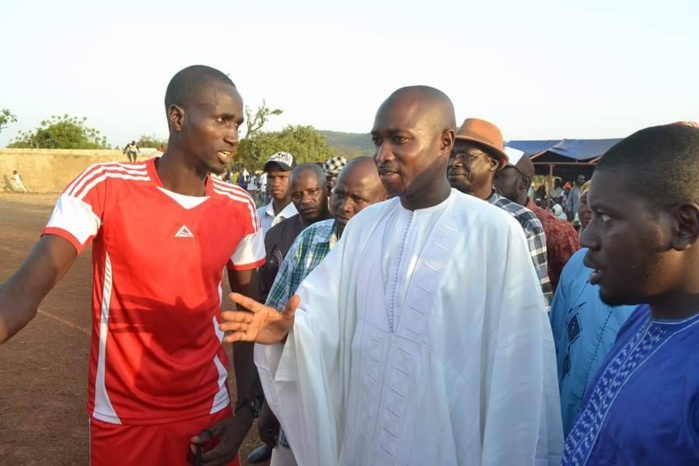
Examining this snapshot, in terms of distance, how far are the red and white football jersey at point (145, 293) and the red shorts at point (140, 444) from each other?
1.5 inches

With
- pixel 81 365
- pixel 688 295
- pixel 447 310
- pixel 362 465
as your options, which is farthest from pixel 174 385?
pixel 81 365

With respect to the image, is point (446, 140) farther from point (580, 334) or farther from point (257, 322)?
point (257, 322)

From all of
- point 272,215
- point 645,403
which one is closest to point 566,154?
point 272,215

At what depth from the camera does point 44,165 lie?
3800 centimetres

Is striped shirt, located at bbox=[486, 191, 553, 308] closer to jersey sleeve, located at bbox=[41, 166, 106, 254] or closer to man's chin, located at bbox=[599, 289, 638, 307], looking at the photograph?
man's chin, located at bbox=[599, 289, 638, 307]

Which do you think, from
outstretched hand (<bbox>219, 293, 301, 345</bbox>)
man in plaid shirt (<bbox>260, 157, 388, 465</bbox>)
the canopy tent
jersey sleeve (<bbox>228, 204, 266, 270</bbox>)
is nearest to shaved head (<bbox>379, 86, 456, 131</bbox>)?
jersey sleeve (<bbox>228, 204, 266, 270</bbox>)

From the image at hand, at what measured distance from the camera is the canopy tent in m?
22.6

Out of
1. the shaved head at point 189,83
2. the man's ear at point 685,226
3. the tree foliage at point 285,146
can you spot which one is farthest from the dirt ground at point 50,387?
the tree foliage at point 285,146

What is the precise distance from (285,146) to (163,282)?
47.4 m

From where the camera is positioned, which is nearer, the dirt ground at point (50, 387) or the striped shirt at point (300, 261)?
the striped shirt at point (300, 261)

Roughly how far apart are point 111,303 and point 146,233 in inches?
12.8

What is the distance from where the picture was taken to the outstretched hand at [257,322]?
2088 mm

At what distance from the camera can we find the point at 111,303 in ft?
7.95

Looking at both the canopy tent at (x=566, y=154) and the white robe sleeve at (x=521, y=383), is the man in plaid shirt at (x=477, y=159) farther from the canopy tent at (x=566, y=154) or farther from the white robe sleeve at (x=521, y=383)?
the canopy tent at (x=566, y=154)
